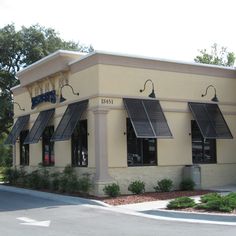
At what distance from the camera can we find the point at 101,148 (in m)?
18.1

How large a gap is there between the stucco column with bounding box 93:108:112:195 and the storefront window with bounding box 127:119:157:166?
1.21m

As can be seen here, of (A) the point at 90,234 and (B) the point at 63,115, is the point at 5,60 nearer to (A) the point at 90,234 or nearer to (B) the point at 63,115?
(B) the point at 63,115

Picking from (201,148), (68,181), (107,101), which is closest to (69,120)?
(107,101)

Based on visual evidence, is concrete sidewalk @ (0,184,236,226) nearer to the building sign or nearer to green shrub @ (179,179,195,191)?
green shrub @ (179,179,195,191)

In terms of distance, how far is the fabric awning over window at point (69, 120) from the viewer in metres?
19.3

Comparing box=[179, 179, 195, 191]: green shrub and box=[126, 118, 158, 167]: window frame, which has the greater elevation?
box=[126, 118, 158, 167]: window frame

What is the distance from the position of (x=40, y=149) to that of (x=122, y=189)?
710cm

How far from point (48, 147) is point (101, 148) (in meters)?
5.95

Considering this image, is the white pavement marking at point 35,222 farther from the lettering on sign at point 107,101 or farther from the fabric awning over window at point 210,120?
the fabric awning over window at point 210,120

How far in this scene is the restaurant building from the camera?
18.5 meters

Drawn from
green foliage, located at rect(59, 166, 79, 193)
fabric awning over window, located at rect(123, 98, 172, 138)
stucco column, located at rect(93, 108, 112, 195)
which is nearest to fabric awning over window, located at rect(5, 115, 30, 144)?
green foliage, located at rect(59, 166, 79, 193)

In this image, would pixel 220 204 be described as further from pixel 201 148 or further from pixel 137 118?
pixel 201 148

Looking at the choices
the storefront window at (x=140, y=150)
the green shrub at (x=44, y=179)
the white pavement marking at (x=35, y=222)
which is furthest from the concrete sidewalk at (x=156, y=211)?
the storefront window at (x=140, y=150)

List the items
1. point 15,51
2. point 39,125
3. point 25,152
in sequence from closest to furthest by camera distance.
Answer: point 39,125 < point 25,152 < point 15,51
